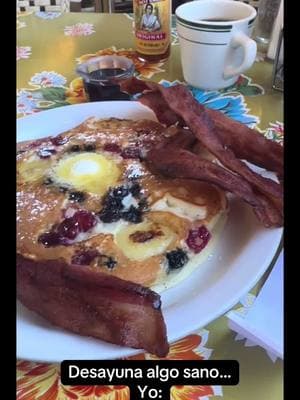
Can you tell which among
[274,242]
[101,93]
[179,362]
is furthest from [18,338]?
[101,93]

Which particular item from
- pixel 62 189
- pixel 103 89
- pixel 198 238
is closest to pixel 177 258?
pixel 198 238

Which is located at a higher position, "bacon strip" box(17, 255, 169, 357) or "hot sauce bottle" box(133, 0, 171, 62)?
"hot sauce bottle" box(133, 0, 171, 62)

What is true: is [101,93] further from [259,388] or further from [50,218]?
[259,388]

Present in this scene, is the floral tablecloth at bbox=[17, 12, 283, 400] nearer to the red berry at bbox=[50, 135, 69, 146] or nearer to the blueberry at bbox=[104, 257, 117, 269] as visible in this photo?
the blueberry at bbox=[104, 257, 117, 269]

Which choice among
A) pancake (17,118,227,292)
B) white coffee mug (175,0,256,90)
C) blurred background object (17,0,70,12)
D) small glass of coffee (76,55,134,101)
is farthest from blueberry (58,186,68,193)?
blurred background object (17,0,70,12)

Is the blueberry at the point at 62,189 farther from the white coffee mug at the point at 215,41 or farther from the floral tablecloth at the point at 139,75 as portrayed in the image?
the white coffee mug at the point at 215,41

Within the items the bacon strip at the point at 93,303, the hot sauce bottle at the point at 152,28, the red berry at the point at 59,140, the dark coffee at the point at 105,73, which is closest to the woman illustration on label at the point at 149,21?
the hot sauce bottle at the point at 152,28
